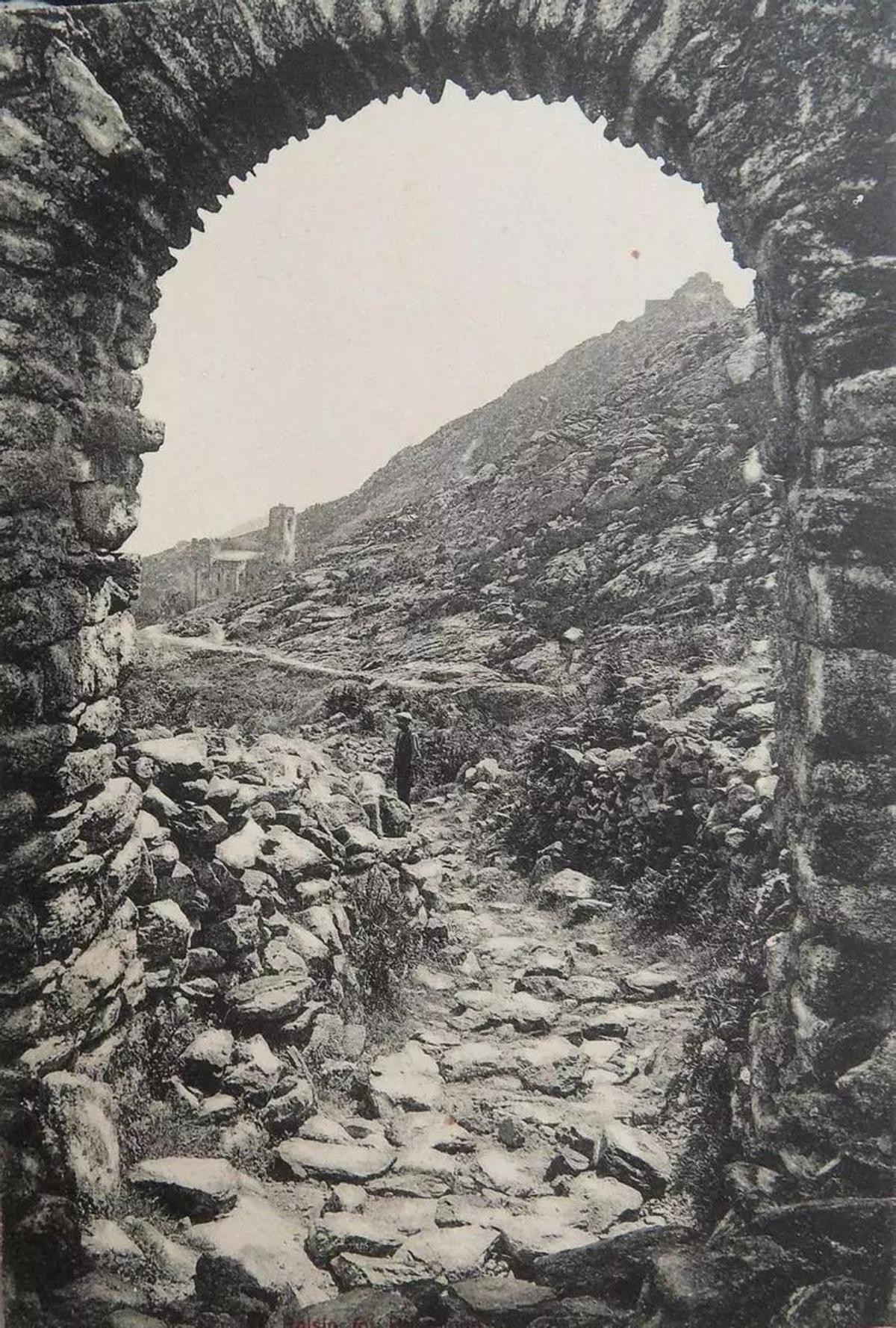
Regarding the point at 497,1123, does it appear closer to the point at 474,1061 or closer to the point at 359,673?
the point at 474,1061

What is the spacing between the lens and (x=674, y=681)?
854cm

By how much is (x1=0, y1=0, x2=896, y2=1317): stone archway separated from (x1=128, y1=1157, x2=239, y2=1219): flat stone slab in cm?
50

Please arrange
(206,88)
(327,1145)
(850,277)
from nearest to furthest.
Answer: (850,277)
(206,88)
(327,1145)

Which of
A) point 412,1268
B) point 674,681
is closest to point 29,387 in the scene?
point 412,1268

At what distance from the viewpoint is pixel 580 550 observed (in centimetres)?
1471

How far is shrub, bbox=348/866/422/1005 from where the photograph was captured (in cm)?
433

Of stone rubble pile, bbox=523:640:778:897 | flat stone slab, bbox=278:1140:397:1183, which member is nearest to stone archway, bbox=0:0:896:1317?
flat stone slab, bbox=278:1140:397:1183

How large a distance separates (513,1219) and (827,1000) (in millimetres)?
1397

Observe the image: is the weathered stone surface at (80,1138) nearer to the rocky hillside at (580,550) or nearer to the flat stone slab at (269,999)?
the flat stone slab at (269,999)

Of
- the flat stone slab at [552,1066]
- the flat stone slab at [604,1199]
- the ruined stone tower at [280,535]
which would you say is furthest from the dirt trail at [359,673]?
the ruined stone tower at [280,535]

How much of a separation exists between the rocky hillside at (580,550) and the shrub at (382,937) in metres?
6.11

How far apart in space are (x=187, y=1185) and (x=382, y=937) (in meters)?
2.15

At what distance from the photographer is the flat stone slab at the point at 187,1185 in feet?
8.46

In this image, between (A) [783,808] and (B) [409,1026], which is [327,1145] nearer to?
(B) [409,1026]
